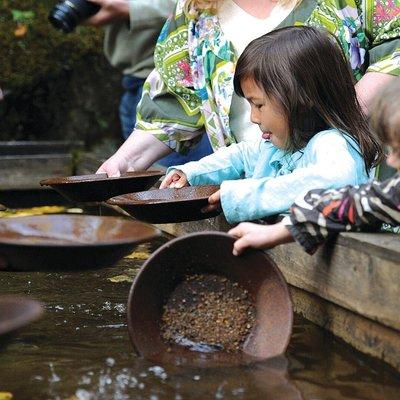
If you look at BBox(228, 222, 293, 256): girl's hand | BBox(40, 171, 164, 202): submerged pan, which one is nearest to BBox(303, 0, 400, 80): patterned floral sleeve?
BBox(40, 171, 164, 202): submerged pan

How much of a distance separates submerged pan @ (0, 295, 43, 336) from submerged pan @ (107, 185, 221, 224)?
98 centimetres

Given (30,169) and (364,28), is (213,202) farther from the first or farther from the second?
(30,169)

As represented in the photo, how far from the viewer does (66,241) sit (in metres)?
3.24

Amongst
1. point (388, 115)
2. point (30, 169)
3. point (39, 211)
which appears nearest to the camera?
point (388, 115)

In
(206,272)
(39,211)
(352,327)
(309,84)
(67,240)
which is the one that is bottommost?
(39,211)

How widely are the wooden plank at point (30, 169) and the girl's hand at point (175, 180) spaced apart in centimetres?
270

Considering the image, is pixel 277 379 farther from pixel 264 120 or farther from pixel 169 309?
pixel 264 120

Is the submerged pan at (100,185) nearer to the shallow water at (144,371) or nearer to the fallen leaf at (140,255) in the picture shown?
the fallen leaf at (140,255)

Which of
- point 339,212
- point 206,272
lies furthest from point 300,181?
point 206,272

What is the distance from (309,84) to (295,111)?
110mm

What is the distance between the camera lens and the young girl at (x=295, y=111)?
3.86m

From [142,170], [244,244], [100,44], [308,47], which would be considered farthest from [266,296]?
[100,44]

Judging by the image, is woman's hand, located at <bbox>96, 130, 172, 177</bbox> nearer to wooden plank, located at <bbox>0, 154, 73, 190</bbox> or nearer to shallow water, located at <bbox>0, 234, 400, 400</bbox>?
shallow water, located at <bbox>0, 234, 400, 400</bbox>

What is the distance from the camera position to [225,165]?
4.53 m
